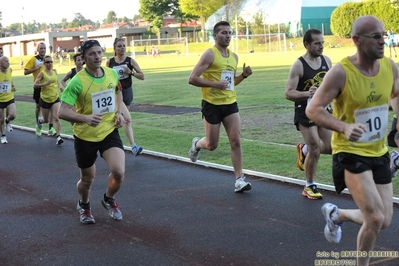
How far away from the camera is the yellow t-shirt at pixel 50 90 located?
50.1 feet

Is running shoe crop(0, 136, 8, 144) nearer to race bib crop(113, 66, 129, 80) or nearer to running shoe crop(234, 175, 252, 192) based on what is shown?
race bib crop(113, 66, 129, 80)

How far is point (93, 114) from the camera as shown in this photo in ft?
24.5

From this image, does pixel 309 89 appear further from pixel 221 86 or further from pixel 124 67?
pixel 124 67

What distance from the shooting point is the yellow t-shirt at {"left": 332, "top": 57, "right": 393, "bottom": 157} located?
17.2ft

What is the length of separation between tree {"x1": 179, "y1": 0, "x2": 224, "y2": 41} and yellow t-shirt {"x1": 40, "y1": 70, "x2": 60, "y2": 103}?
90.4 meters

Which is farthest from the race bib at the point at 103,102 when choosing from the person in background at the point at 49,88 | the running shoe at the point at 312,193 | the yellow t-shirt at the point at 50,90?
the yellow t-shirt at the point at 50,90

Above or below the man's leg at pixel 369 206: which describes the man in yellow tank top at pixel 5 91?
above

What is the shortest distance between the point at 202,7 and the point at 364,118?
10376 cm

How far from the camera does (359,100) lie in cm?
523

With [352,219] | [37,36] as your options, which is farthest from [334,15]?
[352,219]

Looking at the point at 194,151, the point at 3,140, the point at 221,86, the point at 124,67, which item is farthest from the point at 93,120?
the point at 3,140

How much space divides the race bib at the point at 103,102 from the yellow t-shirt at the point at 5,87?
341 inches

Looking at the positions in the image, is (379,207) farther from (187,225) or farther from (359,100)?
(187,225)

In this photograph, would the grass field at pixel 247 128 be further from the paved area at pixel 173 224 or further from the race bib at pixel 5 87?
the race bib at pixel 5 87
